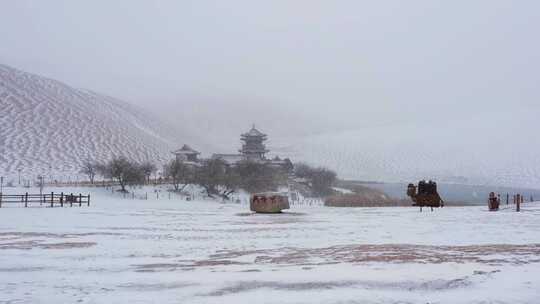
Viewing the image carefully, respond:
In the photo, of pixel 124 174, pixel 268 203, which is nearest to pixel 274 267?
pixel 268 203

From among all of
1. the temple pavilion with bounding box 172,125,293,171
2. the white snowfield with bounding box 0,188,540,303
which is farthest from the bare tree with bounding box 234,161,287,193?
the white snowfield with bounding box 0,188,540,303

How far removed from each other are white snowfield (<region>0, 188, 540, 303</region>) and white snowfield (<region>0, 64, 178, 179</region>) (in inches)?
3059

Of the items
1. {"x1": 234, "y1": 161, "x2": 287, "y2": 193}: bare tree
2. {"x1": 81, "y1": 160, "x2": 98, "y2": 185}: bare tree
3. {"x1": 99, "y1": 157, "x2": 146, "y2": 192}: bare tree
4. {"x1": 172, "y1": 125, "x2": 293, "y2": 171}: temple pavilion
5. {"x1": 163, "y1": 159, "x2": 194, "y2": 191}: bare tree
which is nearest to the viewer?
{"x1": 99, "y1": 157, "x2": 146, "y2": 192}: bare tree

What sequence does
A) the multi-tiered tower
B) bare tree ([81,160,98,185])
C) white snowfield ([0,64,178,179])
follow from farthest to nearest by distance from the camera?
white snowfield ([0,64,178,179]) < the multi-tiered tower < bare tree ([81,160,98,185])

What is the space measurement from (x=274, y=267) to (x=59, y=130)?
4956 inches

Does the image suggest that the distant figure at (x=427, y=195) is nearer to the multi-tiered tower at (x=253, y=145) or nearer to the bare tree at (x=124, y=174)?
the bare tree at (x=124, y=174)

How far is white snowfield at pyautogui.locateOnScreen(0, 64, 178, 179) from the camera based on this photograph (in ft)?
349

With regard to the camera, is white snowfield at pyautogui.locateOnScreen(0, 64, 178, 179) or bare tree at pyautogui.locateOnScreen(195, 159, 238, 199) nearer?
bare tree at pyautogui.locateOnScreen(195, 159, 238, 199)

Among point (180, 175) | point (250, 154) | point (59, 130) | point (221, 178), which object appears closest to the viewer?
point (221, 178)

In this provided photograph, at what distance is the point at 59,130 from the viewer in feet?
422

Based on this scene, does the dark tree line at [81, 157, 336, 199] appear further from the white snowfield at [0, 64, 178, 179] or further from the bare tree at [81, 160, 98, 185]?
the white snowfield at [0, 64, 178, 179]

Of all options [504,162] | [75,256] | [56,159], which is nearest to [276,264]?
[75,256]

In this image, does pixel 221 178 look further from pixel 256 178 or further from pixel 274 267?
pixel 274 267

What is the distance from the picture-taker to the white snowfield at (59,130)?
349ft
